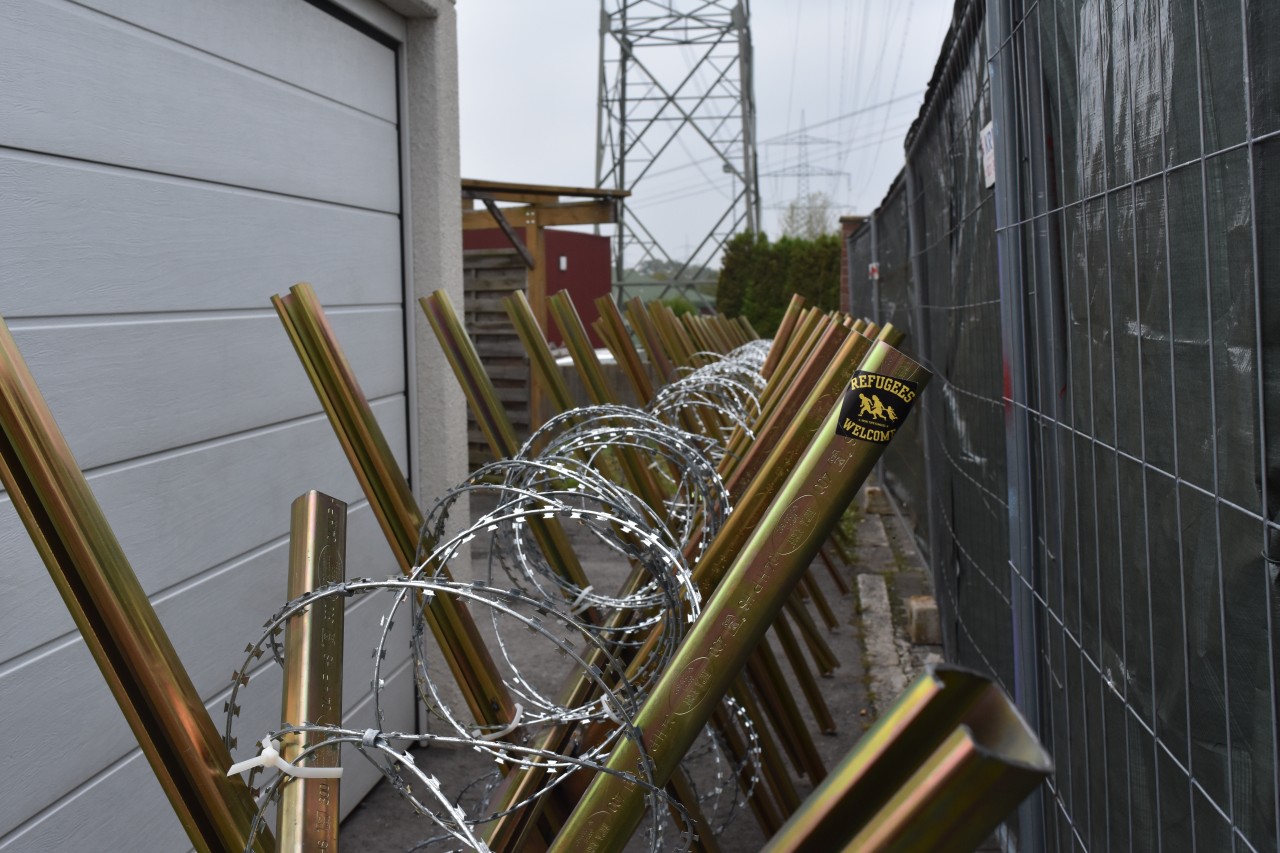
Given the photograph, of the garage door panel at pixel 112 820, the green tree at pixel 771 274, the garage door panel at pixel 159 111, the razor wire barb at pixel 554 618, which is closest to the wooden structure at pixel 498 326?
the garage door panel at pixel 159 111

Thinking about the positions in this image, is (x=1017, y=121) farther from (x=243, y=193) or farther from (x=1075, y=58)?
(x=243, y=193)

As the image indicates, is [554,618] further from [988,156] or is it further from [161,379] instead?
[988,156]

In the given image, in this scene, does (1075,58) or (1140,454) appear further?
(1075,58)

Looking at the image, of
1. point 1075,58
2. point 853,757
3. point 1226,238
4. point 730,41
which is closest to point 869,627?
point 1075,58

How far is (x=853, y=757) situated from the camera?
2.15ft

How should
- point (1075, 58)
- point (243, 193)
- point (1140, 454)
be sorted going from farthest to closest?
point (243, 193)
point (1075, 58)
point (1140, 454)

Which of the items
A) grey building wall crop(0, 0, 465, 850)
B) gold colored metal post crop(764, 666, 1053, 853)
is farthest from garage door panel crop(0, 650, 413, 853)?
gold colored metal post crop(764, 666, 1053, 853)

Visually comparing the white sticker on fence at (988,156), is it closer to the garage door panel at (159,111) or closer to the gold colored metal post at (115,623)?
the garage door panel at (159,111)

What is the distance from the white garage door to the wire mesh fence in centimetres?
190

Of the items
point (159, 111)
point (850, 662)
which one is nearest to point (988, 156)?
point (159, 111)

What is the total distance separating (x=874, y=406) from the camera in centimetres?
113

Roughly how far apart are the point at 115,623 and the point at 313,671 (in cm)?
22

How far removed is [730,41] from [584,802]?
99.0 feet

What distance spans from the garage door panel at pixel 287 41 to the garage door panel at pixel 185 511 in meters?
1.01
